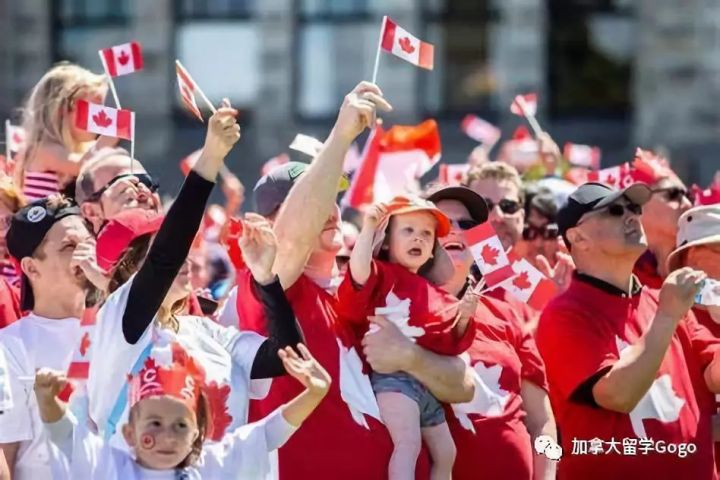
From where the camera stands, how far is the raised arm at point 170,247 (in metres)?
4.27

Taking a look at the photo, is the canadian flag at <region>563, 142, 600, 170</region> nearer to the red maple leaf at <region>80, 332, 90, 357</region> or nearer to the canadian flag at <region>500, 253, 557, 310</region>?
the canadian flag at <region>500, 253, 557, 310</region>

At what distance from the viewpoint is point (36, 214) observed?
5.01 metres

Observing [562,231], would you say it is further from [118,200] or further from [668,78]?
[668,78]

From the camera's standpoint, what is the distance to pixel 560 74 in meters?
17.2

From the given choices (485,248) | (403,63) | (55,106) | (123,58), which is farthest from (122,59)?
(403,63)

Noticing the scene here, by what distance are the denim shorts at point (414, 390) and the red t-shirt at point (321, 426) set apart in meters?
0.13

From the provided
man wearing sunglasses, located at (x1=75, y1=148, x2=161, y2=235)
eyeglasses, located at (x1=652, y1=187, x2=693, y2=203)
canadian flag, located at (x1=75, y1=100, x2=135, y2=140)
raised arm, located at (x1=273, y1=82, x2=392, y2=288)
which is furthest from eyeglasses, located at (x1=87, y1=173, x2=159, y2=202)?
eyeglasses, located at (x1=652, y1=187, x2=693, y2=203)

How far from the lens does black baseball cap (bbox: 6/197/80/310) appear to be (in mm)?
4957

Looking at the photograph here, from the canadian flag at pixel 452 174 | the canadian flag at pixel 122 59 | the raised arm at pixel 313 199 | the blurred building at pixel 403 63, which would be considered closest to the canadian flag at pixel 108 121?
the canadian flag at pixel 122 59

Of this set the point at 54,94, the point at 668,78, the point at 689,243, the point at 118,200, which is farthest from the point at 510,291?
the point at 668,78

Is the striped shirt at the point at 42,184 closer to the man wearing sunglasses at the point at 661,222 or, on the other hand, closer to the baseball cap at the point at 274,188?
the baseball cap at the point at 274,188

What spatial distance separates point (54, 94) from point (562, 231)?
6.27 ft

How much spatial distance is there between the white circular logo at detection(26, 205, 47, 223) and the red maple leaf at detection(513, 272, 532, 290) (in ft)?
5.22

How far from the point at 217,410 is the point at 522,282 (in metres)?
1.81
